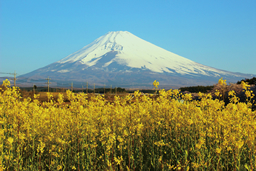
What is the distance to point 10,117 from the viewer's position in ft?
19.6

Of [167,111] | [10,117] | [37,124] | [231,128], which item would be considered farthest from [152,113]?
[10,117]

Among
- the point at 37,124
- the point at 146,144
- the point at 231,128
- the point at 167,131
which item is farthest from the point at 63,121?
the point at 231,128

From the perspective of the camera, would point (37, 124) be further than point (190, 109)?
Yes

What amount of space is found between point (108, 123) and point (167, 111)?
1601 mm

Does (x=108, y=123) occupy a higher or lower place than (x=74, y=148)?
higher

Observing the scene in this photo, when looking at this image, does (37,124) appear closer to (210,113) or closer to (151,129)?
(151,129)

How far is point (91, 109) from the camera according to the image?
6.91 metres

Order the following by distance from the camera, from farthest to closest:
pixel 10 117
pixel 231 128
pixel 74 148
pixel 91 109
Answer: pixel 91 109
pixel 10 117
pixel 74 148
pixel 231 128

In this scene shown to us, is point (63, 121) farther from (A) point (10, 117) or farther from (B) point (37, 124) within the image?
(A) point (10, 117)

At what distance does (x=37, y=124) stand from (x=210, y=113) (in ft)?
14.8

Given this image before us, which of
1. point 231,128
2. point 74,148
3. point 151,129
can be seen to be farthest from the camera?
point 151,129

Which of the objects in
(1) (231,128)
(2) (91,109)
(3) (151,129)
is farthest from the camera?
(2) (91,109)

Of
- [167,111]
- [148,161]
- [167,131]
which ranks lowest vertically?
[148,161]

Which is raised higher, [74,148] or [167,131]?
[167,131]
